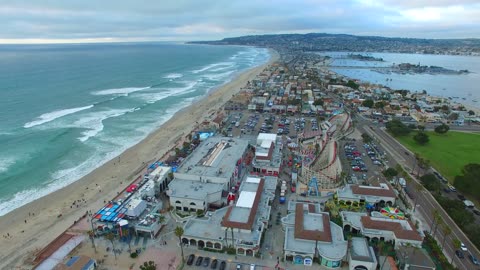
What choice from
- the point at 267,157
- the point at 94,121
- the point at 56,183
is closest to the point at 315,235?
the point at 267,157

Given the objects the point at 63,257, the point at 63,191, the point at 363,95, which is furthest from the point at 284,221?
the point at 363,95

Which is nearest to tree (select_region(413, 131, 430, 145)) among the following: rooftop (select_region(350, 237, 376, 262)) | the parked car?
rooftop (select_region(350, 237, 376, 262))

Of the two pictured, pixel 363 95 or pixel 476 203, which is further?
pixel 363 95

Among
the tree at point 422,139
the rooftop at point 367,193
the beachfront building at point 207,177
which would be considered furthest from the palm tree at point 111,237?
the tree at point 422,139

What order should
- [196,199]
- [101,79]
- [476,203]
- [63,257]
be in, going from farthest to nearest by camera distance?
[101,79] → [476,203] → [196,199] → [63,257]

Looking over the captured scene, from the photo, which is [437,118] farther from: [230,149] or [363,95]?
[230,149]

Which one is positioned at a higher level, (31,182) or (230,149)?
(230,149)

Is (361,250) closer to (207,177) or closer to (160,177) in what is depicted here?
(207,177)
